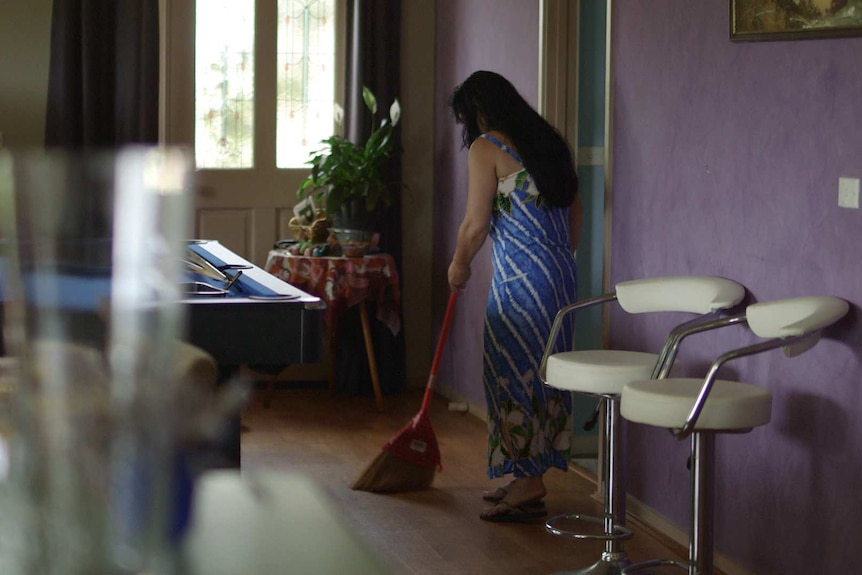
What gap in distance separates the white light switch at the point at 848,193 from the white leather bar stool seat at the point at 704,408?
19.1 inches

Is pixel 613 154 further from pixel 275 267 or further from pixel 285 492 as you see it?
pixel 285 492

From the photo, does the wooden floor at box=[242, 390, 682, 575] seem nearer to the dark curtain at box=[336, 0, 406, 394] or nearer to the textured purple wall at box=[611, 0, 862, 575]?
the dark curtain at box=[336, 0, 406, 394]

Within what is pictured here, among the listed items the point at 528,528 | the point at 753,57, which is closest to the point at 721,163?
the point at 753,57

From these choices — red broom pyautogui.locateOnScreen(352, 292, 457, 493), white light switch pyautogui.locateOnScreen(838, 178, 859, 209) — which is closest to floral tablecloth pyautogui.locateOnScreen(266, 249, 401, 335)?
red broom pyautogui.locateOnScreen(352, 292, 457, 493)

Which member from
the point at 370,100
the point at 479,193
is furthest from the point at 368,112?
the point at 479,193

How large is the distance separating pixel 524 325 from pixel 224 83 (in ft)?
9.11

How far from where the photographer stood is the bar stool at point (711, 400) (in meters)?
2.70

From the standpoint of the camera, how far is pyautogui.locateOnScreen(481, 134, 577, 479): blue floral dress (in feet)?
12.8

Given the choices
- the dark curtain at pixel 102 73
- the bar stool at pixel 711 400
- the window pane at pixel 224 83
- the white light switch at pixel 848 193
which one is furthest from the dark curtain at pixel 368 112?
the white light switch at pixel 848 193

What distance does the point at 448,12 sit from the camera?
6113 mm

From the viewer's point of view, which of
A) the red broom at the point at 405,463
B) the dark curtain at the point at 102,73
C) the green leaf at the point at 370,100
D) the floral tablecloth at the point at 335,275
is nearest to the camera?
the red broom at the point at 405,463

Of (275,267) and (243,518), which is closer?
(243,518)

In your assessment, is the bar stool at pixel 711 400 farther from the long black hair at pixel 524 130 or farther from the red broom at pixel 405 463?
the red broom at pixel 405 463

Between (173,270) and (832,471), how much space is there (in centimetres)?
241
